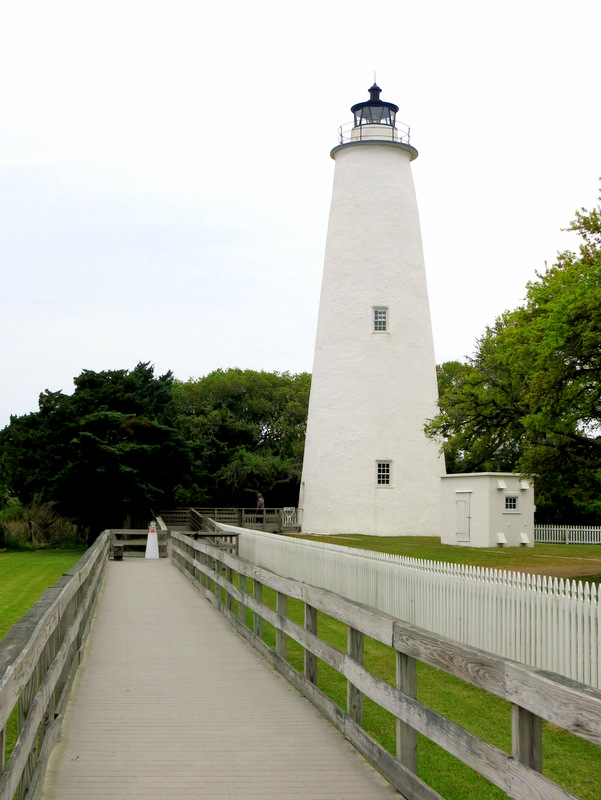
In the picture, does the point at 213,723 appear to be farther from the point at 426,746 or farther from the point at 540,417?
the point at 540,417

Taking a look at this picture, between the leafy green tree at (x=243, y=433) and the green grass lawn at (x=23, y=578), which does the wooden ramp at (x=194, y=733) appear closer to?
the green grass lawn at (x=23, y=578)

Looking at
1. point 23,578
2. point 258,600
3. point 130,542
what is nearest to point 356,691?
point 258,600

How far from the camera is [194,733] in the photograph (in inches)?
260

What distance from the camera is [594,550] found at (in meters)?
32.2

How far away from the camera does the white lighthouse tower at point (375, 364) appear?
36.6 meters

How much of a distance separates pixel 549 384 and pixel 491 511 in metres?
14.5

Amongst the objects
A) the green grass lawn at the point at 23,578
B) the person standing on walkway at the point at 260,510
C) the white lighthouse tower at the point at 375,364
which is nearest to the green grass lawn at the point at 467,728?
the green grass lawn at the point at 23,578

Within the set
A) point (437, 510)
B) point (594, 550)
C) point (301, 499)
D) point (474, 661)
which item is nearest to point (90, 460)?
point (301, 499)

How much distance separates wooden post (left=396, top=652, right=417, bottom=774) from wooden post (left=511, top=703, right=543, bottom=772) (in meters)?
1.33

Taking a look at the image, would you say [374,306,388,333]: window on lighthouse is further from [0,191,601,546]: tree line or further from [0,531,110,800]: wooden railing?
[0,531,110,800]: wooden railing

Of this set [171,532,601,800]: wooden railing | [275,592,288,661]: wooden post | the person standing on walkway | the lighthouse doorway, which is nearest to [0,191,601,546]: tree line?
the lighthouse doorway

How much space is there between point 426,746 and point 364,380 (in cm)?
2907

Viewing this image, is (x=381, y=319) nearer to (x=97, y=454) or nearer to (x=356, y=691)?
→ (x=97, y=454)

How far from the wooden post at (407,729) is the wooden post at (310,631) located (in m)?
2.31
